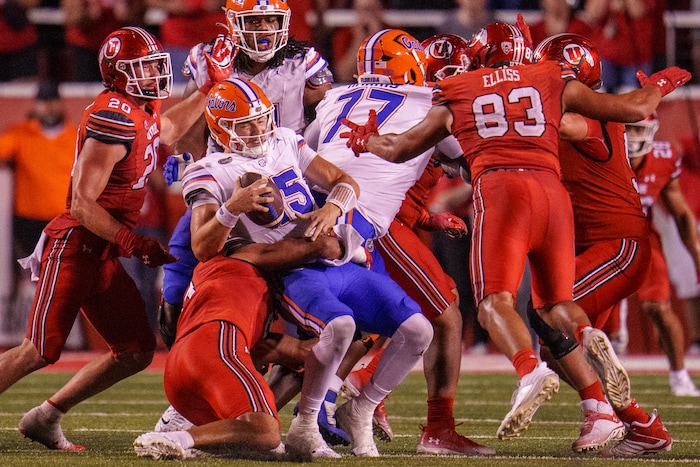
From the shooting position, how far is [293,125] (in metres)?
5.77

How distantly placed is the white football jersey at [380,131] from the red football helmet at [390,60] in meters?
0.05

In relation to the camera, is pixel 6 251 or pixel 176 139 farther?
pixel 6 251

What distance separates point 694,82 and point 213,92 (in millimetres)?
7258

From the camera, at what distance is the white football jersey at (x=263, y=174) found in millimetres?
4586

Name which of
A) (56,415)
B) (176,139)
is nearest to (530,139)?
(176,139)

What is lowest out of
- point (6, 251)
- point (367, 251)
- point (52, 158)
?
point (6, 251)

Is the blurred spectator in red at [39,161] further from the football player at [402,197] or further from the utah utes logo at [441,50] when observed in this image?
the football player at [402,197]

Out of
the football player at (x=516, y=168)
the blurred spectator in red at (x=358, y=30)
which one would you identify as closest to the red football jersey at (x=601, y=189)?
the football player at (x=516, y=168)

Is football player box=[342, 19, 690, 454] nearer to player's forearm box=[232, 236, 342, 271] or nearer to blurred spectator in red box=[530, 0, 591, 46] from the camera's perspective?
player's forearm box=[232, 236, 342, 271]

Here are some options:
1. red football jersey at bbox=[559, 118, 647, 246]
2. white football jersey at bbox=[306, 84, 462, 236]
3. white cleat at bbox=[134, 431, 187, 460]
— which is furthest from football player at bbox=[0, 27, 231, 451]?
red football jersey at bbox=[559, 118, 647, 246]

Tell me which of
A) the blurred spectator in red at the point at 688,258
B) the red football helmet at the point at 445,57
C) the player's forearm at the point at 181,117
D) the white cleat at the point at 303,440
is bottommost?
the blurred spectator in red at the point at 688,258

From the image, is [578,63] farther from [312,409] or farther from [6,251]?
[6,251]

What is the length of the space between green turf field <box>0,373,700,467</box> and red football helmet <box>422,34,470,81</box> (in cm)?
179

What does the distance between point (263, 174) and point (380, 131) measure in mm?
754
